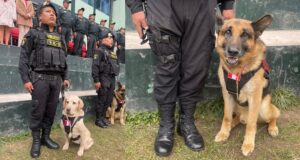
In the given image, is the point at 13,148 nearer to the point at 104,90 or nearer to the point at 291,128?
the point at 104,90

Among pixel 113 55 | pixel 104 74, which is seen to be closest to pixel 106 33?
pixel 113 55

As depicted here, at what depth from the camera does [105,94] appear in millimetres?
5699

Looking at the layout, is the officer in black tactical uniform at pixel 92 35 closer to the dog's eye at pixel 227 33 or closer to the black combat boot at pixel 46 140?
the black combat boot at pixel 46 140

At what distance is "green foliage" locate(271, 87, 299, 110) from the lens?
3338 millimetres

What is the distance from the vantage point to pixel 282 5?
3686 millimetres

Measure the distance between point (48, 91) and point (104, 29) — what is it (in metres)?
1.58

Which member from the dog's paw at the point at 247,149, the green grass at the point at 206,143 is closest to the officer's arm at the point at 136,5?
the green grass at the point at 206,143

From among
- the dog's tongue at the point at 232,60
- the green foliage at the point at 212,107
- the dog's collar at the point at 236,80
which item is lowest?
the green foliage at the point at 212,107

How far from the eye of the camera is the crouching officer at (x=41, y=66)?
375 centimetres

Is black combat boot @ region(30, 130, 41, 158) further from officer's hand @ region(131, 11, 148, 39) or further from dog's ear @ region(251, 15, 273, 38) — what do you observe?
dog's ear @ region(251, 15, 273, 38)

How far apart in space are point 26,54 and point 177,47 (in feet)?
6.48

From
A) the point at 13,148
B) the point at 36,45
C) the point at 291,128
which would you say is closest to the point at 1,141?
the point at 13,148

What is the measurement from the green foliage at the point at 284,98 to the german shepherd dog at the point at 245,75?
523mm

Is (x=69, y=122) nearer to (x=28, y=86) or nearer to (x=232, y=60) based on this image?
(x=28, y=86)
